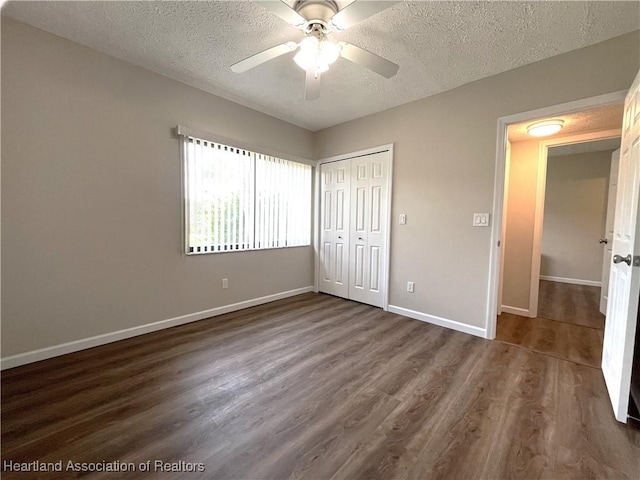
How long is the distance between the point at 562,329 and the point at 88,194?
192 inches

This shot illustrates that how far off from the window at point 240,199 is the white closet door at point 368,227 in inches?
33.7

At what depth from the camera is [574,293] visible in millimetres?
4395

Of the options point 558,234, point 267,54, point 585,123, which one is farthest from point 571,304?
point 267,54

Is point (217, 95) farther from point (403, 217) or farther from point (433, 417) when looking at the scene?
point (433, 417)

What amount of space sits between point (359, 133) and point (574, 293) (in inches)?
174

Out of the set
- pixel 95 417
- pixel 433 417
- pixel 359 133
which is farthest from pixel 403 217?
pixel 95 417

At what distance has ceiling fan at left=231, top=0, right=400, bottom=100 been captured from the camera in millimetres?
1498

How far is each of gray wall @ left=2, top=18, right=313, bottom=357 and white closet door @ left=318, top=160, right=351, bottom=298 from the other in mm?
1673

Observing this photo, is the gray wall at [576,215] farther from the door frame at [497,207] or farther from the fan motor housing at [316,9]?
the fan motor housing at [316,9]

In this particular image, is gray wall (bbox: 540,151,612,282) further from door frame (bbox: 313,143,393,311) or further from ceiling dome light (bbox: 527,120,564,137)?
door frame (bbox: 313,143,393,311)

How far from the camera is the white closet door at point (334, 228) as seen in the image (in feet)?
12.8

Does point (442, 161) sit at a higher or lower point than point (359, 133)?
lower

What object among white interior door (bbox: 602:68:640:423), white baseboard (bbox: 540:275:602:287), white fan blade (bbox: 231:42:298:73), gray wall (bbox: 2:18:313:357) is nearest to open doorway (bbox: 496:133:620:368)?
white baseboard (bbox: 540:275:602:287)

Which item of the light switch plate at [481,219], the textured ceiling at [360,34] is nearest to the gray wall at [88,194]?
the textured ceiling at [360,34]
